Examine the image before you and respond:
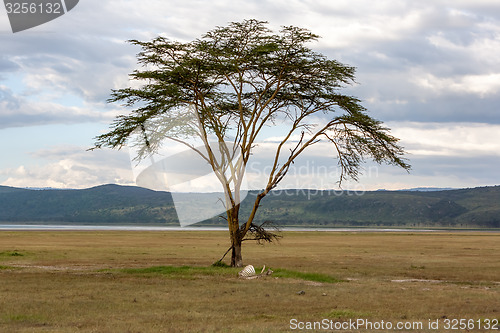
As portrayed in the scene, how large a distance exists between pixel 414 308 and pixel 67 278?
1667 centimetres

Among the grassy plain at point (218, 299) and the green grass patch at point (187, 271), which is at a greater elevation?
the grassy plain at point (218, 299)

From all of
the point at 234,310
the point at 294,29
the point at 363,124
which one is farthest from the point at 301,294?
the point at 294,29

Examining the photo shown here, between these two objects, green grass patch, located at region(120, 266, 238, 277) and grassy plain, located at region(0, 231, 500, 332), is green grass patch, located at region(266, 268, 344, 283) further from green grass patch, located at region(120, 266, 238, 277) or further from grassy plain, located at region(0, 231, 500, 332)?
green grass patch, located at region(120, 266, 238, 277)

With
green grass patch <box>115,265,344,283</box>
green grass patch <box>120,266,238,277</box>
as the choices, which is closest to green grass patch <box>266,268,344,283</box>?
green grass patch <box>115,265,344,283</box>

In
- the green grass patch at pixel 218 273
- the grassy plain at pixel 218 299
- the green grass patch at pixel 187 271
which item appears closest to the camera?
the grassy plain at pixel 218 299

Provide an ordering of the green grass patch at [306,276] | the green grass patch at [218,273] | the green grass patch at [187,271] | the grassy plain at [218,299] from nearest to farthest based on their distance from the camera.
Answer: the grassy plain at [218,299]
the green grass patch at [306,276]
the green grass patch at [218,273]
the green grass patch at [187,271]

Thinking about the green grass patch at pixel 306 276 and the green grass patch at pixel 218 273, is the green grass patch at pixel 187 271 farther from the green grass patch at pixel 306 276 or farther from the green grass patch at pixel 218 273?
the green grass patch at pixel 306 276

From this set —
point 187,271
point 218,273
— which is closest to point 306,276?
point 218,273

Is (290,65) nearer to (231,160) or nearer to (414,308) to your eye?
(231,160)

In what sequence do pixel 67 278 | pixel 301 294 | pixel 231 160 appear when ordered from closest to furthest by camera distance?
pixel 301 294 < pixel 67 278 < pixel 231 160

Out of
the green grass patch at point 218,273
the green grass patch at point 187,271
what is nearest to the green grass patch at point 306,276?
the green grass patch at point 218,273

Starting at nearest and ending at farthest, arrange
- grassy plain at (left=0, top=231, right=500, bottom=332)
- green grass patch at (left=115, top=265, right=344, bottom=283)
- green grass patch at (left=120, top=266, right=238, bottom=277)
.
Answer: grassy plain at (left=0, top=231, right=500, bottom=332), green grass patch at (left=115, top=265, right=344, bottom=283), green grass patch at (left=120, top=266, right=238, bottom=277)

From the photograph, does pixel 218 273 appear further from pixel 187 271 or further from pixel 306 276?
pixel 306 276

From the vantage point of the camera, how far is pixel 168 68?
35.5 m
